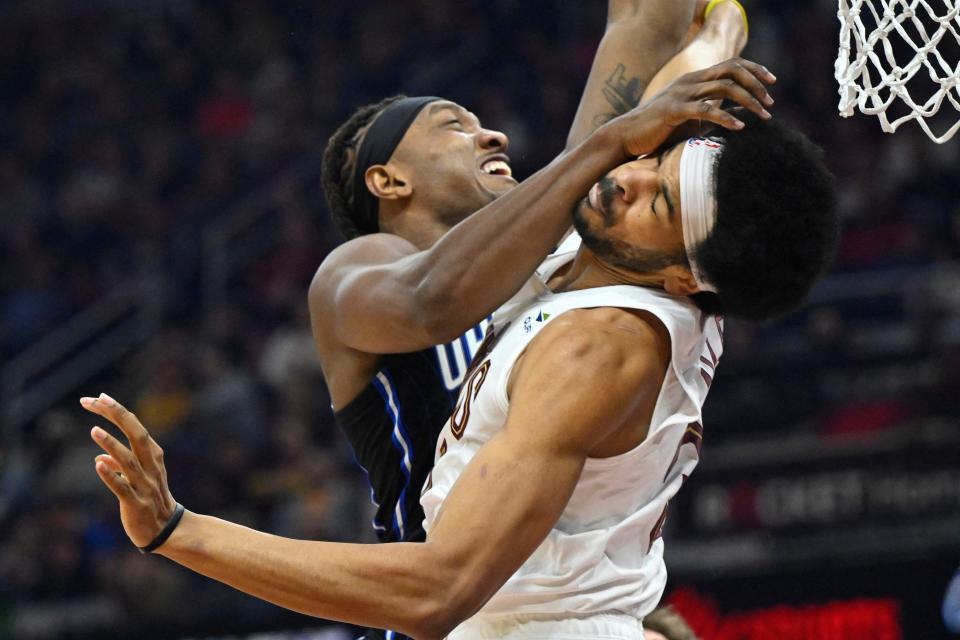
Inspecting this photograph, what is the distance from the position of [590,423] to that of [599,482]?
0.22 m

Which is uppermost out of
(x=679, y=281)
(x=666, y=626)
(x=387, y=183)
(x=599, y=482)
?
(x=387, y=183)

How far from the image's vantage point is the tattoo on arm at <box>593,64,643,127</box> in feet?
11.8

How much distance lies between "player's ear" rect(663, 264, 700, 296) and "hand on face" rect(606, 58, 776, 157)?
0.25 metres

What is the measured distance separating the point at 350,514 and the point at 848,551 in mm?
3071

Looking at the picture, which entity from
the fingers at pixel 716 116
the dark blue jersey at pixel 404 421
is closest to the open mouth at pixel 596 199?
the fingers at pixel 716 116

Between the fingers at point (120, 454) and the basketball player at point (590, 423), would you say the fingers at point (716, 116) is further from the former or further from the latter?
the fingers at point (120, 454)

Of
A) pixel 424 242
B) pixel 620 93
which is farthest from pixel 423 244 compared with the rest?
pixel 620 93

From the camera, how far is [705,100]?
9.14 ft

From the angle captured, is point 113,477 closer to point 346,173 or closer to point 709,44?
point 346,173

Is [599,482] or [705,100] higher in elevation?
[705,100]

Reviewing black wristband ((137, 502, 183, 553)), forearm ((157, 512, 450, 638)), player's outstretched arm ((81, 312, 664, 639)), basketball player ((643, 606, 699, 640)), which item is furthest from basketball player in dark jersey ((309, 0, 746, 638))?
basketball player ((643, 606, 699, 640))

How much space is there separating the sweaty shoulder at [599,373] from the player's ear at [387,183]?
3.79ft

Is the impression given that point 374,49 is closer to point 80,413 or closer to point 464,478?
point 80,413

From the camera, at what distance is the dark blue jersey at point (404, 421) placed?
11.9 ft
